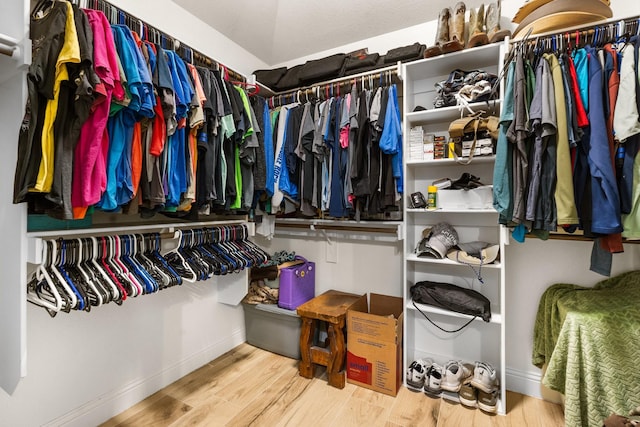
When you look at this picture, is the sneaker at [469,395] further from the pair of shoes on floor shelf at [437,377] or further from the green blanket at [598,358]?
the green blanket at [598,358]

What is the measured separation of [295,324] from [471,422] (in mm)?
1221

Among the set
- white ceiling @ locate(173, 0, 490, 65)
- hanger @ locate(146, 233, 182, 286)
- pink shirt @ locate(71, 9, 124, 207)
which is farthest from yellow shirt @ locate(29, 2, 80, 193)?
white ceiling @ locate(173, 0, 490, 65)

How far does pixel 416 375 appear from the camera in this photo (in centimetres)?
190

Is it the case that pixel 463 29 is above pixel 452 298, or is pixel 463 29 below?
above

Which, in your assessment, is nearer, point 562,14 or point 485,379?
point 562,14

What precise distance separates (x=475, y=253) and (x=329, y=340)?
1120 millimetres

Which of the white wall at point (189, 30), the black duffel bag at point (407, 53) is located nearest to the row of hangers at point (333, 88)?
the black duffel bag at point (407, 53)

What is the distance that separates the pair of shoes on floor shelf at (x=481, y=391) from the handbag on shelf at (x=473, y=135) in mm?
1255

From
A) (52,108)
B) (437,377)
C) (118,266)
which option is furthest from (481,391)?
(52,108)

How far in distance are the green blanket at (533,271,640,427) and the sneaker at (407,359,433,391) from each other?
0.65 meters

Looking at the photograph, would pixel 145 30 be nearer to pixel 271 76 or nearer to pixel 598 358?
pixel 271 76

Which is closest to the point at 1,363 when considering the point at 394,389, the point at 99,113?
the point at 99,113

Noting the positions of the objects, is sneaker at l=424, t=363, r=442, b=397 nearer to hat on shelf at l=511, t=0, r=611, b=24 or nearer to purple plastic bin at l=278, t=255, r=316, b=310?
purple plastic bin at l=278, t=255, r=316, b=310

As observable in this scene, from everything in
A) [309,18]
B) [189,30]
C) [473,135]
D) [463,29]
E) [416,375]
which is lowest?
[416,375]
